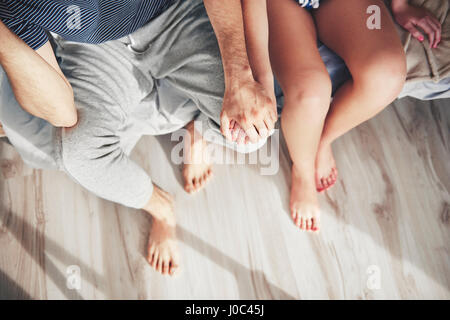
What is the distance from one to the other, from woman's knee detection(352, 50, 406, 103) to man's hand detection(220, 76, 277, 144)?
27 centimetres

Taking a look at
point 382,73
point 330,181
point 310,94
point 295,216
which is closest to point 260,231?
point 295,216

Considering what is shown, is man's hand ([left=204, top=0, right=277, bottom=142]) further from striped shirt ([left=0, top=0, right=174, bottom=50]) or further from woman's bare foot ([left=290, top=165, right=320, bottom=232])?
woman's bare foot ([left=290, top=165, right=320, bottom=232])

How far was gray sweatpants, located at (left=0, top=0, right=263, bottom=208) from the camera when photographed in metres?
0.75

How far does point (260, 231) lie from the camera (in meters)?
1.02

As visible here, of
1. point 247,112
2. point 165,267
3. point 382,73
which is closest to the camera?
point 247,112

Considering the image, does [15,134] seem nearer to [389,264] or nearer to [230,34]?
[230,34]

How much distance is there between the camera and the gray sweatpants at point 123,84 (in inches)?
29.7

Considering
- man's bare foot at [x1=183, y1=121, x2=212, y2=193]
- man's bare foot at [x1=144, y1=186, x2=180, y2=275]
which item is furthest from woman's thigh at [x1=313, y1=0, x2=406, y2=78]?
man's bare foot at [x1=144, y1=186, x2=180, y2=275]

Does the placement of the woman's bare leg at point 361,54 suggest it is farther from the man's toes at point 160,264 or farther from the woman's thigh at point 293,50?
the man's toes at point 160,264

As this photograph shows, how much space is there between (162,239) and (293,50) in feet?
2.18

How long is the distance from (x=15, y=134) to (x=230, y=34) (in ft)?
2.22

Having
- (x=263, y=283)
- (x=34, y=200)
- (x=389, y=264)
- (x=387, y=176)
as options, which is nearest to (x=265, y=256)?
(x=263, y=283)

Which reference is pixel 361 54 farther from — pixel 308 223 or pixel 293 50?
pixel 308 223

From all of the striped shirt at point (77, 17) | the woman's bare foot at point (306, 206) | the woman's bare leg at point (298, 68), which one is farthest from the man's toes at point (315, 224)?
the striped shirt at point (77, 17)
